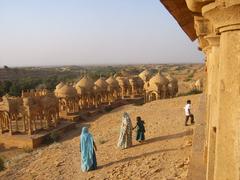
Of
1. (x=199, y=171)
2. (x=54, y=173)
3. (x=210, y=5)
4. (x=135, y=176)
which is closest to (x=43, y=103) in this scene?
(x=54, y=173)

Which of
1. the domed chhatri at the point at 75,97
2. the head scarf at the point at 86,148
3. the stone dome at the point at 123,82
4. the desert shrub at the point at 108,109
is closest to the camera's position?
the head scarf at the point at 86,148

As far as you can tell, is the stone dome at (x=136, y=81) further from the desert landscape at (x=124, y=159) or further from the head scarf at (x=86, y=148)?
the head scarf at (x=86, y=148)

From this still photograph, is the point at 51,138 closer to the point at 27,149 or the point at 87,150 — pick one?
the point at 27,149

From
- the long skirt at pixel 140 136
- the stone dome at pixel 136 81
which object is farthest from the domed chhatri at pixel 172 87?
the long skirt at pixel 140 136

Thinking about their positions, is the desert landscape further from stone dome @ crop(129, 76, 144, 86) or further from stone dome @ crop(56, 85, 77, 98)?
stone dome @ crop(129, 76, 144, 86)

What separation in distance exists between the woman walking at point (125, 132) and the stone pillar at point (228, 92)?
891 centimetres

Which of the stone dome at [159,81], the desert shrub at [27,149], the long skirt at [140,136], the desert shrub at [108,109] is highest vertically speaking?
the stone dome at [159,81]

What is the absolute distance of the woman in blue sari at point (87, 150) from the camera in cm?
938

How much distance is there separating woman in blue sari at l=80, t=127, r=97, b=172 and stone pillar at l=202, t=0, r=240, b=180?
24.9 ft

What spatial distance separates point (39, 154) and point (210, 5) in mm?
12893

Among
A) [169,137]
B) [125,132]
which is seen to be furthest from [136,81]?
[125,132]

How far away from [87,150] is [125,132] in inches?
78.0

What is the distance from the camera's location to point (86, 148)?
9453 millimetres

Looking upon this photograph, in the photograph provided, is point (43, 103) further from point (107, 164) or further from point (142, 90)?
point (142, 90)
